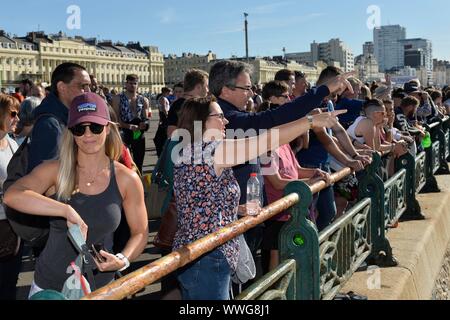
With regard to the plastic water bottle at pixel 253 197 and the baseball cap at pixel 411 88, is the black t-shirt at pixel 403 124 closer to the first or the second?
the baseball cap at pixel 411 88

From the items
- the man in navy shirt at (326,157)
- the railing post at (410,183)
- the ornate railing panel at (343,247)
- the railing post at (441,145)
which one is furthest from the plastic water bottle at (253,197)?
the railing post at (441,145)

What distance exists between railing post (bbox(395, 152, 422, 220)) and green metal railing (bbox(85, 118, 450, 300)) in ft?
1.23

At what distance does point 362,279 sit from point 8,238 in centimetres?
275

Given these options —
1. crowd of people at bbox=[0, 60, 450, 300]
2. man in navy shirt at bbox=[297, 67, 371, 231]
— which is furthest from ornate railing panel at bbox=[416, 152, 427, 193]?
crowd of people at bbox=[0, 60, 450, 300]

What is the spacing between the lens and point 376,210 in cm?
511

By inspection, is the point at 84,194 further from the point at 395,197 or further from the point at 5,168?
the point at 395,197

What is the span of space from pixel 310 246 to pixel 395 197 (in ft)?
10.2

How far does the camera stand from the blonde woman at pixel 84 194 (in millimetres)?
2629

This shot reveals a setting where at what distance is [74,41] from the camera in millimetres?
144875

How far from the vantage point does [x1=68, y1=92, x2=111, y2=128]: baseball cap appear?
2.70 meters

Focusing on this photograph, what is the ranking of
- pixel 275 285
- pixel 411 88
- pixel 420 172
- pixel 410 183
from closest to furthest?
pixel 275 285, pixel 410 183, pixel 420 172, pixel 411 88

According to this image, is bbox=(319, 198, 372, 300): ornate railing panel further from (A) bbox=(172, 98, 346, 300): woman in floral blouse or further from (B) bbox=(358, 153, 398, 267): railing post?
(A) bbox=(172, 98, 346, 300): woman in floral blouse

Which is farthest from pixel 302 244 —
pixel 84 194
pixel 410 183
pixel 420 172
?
pixel 420 172
